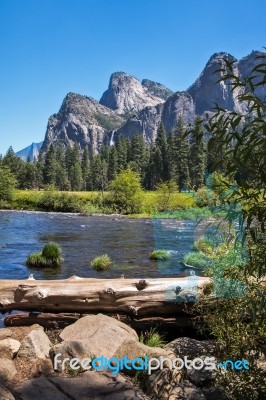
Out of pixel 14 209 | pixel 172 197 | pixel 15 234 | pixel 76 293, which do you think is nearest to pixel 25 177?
pixel 14 209

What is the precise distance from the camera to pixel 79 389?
4.90m

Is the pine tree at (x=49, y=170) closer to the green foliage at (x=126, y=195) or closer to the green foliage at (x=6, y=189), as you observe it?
the green foliage at (x=6, y=189)

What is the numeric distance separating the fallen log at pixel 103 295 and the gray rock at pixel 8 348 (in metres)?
1.64

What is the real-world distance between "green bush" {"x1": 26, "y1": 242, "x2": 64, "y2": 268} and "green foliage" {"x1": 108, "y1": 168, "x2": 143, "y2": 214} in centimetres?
4068

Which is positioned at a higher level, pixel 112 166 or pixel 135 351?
pixel 112 166

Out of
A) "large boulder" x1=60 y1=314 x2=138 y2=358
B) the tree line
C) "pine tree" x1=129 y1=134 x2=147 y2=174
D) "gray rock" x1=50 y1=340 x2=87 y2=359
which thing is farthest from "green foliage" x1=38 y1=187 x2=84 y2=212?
"gray rock" x1=50 y1=340 x2=87 y2=359

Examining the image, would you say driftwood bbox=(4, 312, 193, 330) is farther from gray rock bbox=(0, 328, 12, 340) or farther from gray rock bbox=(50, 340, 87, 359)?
gray rock bbox=(50, 340, 87, 359)

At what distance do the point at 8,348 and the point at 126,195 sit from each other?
185 feet

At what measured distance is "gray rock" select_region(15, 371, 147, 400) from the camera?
4.77 metres

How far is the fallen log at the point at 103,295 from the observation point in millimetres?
7758

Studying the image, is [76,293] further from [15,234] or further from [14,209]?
[14,209]

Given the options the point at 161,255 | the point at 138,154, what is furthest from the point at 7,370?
the point at 138,154

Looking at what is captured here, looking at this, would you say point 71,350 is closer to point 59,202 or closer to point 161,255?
point 161,255

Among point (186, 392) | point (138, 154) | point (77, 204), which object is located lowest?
point (186, 392)
